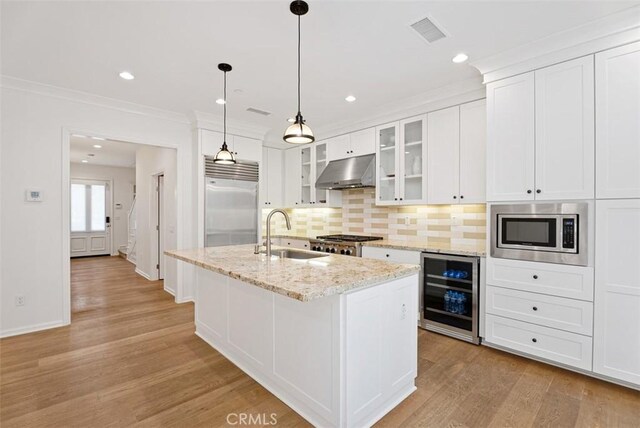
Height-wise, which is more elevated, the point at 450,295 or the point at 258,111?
the point at 258,111

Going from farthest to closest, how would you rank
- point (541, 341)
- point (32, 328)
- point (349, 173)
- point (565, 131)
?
point (349, 173), point (32, 328), point (541, 341), point (565, 131)

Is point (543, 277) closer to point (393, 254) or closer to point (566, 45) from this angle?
point (393, 254)

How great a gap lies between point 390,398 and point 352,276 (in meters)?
0.91

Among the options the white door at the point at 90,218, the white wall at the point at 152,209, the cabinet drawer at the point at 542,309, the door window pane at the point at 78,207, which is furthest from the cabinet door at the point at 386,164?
the door window pane at the point at 78,207

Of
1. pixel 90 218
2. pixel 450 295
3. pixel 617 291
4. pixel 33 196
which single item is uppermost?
pixel 33 196

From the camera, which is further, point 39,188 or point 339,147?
point 339,147

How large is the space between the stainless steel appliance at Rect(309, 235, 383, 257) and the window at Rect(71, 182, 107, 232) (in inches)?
297

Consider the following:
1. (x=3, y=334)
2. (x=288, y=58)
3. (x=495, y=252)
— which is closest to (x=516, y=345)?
(x=495, y=252)

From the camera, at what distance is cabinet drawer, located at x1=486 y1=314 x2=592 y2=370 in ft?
7.68

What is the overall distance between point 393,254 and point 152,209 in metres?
4.65

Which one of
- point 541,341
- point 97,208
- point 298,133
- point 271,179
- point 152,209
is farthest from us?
point 97,208

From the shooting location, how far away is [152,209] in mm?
5734

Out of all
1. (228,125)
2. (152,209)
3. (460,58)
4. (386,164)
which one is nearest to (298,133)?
(460,58)

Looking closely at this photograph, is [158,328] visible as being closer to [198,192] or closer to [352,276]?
[198,192]
